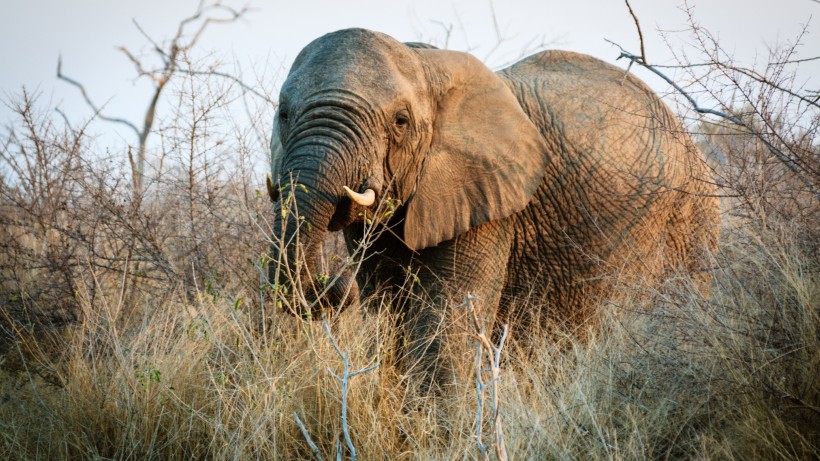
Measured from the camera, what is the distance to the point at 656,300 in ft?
15.1

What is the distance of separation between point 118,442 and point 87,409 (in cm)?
30

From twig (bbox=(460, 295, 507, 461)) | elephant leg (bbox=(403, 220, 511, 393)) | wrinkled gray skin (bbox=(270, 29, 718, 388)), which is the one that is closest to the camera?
twig (bbox=(460, 295, 507, 461))

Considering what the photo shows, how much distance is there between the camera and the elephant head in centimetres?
439

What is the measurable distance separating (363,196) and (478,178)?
94 centimetres

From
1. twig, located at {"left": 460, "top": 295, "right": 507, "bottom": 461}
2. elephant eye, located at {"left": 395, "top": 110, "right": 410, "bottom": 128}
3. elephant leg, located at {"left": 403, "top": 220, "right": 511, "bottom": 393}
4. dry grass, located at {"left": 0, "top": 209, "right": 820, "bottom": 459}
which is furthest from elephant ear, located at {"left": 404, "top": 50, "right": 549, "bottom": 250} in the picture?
twig, located at {"left": 460, "top": 295, "right": 507, "bottom": 461}

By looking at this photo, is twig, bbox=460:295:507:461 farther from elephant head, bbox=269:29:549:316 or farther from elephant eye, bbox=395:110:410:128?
elephant eye, bbox=395:110:410:128

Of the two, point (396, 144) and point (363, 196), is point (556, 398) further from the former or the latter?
point (396, 144)

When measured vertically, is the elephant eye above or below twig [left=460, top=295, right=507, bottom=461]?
above

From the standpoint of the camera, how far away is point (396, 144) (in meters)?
4.79

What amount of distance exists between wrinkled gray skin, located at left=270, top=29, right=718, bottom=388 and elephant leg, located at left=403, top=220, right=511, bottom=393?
0.04 feet

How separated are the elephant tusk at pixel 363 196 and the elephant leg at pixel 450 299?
53 centimetres

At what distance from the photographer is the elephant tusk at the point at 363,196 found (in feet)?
14.2

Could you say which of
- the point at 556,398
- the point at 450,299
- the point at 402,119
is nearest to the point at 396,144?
the point at 402,119

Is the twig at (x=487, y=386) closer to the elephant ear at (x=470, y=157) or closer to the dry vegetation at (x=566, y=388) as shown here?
the dry vegetation at (x=566, y=388)
